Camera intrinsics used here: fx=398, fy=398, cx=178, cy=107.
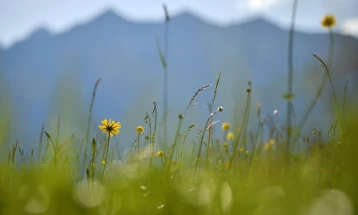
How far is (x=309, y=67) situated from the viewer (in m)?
1.92

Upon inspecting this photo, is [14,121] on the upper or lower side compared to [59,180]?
upper

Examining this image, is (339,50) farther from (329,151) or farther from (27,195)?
(27,195)

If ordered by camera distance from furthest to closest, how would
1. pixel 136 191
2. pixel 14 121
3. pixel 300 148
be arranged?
1. pixel 300 148
2. pixel 14 121
3. pixel 136 191

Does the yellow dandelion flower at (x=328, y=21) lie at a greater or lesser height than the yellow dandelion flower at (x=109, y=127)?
greater

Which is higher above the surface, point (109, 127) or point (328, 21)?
point (328, 21)

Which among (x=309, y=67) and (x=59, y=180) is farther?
(x=309, y=67)

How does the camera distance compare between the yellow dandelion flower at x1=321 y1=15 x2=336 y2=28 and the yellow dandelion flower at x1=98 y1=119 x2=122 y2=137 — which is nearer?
the yellow dandelion flower at x1=98 y1=119 x2=122 y2=137

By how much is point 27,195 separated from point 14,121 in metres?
0.67

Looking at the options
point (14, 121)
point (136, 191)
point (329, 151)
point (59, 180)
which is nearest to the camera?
point (59, 180)

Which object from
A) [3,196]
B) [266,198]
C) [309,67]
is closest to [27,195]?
[3,196]

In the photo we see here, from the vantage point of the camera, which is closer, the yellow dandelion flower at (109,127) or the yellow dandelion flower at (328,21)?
the yellow dandelion flower at (109,127)

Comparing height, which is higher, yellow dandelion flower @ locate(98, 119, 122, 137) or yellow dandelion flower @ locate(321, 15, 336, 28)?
yellow dandelion flower @ locate(321, 15, 336, 28)

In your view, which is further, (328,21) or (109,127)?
(328,21)

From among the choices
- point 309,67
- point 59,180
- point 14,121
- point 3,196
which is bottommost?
point 3,196
